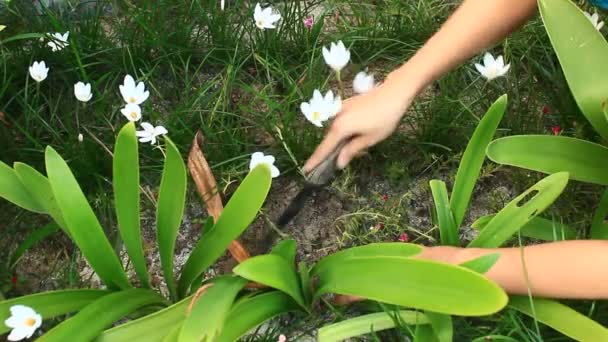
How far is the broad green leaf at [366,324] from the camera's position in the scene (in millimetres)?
1082

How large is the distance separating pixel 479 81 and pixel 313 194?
508 mm

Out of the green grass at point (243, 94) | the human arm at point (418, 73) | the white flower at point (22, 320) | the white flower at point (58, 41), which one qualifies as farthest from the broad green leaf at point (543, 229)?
the white flower at point (58, 41)

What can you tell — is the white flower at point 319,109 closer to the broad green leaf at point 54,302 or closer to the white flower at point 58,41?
the broad green leaf at point 54,302

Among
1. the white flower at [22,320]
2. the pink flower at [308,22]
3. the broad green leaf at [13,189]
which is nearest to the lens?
the white flower at [22,320]

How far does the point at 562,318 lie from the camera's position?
106cm

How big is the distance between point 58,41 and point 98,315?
2.50ft

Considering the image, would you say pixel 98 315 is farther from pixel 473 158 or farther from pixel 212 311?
pixel 473 158

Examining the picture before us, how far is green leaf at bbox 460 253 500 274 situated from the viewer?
3.22 feet

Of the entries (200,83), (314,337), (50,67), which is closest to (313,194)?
(314,337)

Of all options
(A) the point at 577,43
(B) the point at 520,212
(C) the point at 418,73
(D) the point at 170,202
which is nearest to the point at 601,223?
(B) the point at 520,212

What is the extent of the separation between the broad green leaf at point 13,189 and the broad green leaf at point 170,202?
0.71ft

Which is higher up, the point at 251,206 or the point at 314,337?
the point at 251,206

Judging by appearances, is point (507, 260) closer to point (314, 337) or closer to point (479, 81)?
point (314, 337)

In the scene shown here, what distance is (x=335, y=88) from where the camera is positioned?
5.40ft
